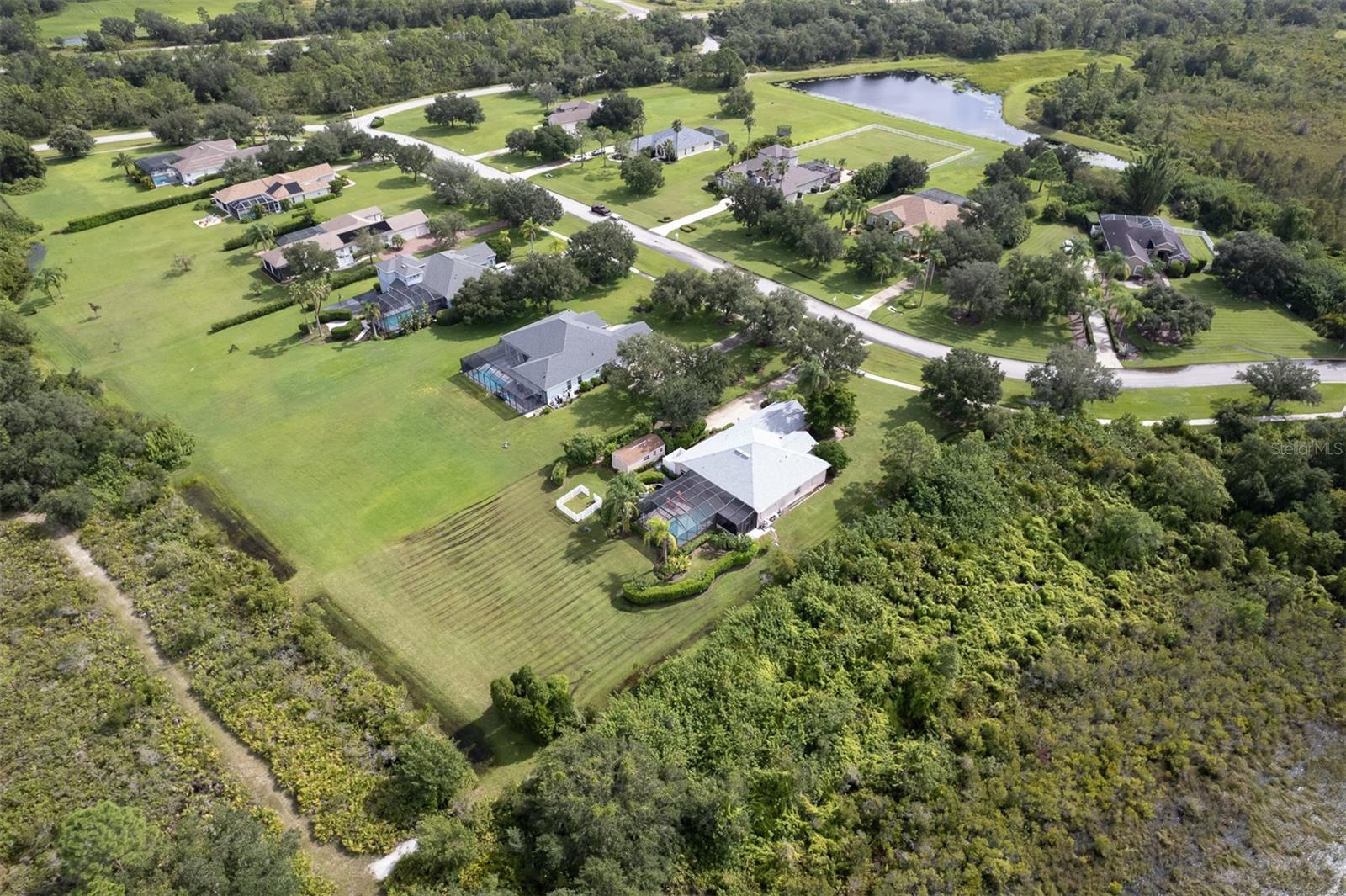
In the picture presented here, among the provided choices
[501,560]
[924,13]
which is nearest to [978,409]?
[501,560]

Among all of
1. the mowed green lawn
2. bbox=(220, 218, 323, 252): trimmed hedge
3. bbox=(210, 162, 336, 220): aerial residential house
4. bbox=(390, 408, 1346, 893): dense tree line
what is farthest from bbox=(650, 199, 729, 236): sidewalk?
bbox=(390, 408, 1346, 893): dense tree line

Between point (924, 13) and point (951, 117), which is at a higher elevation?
point (924, 13)

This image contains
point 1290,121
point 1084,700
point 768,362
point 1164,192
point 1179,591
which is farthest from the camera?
point 1290,121

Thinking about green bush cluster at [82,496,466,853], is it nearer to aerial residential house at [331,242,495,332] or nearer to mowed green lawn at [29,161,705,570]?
mowed green lawn at [29,161,705,570]

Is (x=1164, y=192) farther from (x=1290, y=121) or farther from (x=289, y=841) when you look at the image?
(x=289, y=841)

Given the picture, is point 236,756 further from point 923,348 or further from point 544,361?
point 923,348

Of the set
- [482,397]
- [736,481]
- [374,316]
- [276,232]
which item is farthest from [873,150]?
[276,232]

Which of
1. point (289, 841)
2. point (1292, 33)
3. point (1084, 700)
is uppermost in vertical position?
point (1292, 33)
